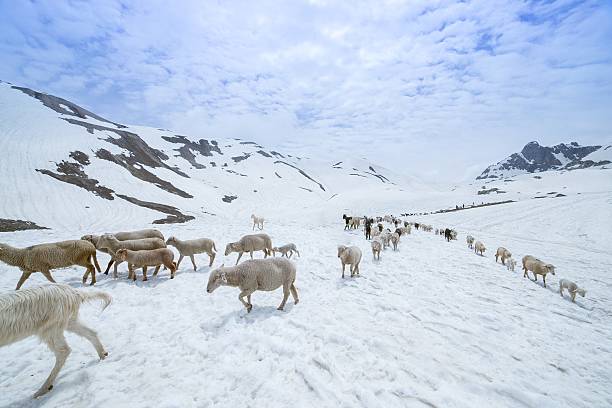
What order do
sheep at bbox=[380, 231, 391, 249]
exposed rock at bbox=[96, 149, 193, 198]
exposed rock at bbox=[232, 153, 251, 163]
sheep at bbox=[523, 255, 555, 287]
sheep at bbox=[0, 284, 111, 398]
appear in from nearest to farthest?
sheep at bbox=[0, 284, 111, 398] < sheep at bbox=[523, 255, 555, 287] < sheep at bbox=[380, 231, 391, 249] < exposed rock at bbox=[96, 149, 193, 198] < exposed rock at bbox=[232, 153, 251, 163]

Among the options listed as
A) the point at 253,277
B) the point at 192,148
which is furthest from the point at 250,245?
the point at 192,148

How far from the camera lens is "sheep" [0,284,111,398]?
5.14 m

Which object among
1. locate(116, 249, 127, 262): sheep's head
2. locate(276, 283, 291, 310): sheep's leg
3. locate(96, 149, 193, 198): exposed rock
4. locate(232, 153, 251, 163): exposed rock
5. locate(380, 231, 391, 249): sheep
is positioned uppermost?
locate(232, 153, 251, 163): exposed rock

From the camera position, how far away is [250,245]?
1398cm

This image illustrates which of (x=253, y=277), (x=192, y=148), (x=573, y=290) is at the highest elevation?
(x=192, y=148)

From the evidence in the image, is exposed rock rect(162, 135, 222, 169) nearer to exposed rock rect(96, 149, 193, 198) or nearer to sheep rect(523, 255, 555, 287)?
exposed rock rect(96, 149, 193, 198)

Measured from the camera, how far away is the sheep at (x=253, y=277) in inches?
335

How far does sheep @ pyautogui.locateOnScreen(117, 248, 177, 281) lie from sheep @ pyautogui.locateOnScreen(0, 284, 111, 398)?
5061 millimetres

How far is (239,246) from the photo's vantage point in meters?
13.5

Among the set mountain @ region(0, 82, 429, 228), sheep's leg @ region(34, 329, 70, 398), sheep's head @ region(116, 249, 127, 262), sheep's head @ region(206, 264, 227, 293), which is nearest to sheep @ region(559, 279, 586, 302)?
sheep's head @ region(206, 264, 227, 293)

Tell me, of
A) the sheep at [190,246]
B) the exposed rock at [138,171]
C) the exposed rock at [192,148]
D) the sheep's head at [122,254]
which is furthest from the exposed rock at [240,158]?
the sheep's head at [122,254]

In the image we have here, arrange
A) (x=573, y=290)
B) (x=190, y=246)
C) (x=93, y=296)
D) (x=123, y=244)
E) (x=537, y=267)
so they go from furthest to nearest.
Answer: (x=537, y=267), (x=190, y=246), (x=123, y=244), (x=573, y=290), (x=93, y=296)

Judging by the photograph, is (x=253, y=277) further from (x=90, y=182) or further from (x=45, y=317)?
(x=90, y=182)

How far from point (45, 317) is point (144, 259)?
560 centimetres
